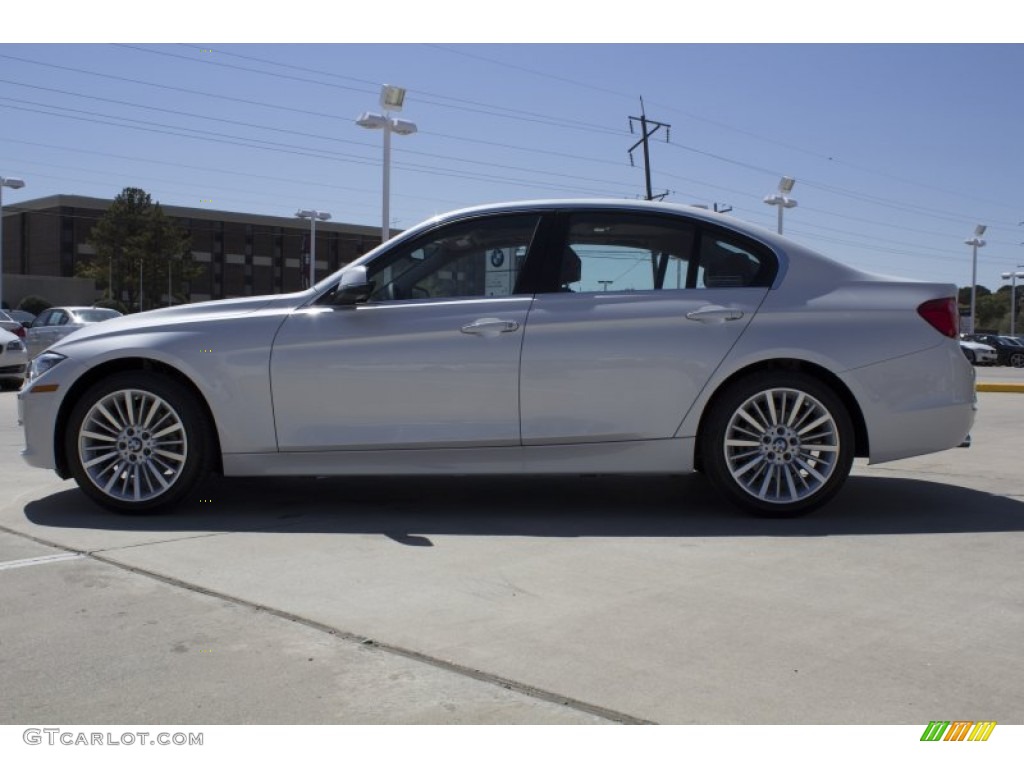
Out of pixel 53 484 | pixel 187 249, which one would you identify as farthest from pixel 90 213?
pixel 53 484

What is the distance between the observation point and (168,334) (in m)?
5.26

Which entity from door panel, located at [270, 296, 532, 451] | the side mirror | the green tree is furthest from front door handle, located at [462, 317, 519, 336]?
the green tree

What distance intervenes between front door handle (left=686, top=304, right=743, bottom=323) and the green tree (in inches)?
2694

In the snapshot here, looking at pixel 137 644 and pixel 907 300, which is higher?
pixel 907 300

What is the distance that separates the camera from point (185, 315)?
17.7 feet

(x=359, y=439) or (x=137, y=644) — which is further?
(x=359, y=439)

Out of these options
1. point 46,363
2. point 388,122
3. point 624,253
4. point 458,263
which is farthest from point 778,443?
point 388,122

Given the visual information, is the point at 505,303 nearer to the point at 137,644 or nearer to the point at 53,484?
the point at 137,644

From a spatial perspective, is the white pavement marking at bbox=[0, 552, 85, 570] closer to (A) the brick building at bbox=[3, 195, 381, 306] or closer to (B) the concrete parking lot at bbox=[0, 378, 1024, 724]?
(B) the concrete parking lot at bbox=[0, 378, 1024, 724]

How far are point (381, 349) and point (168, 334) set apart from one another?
1098 millimetres

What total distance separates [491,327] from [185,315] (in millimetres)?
1620

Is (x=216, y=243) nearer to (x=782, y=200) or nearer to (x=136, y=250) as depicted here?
(x=136, y=250)

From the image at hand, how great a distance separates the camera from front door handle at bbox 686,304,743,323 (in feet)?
17.0
